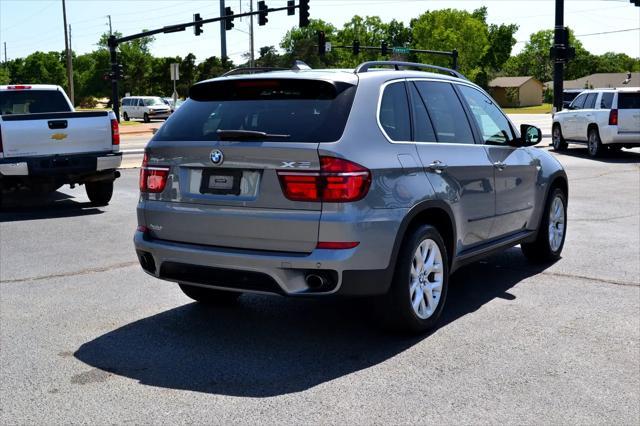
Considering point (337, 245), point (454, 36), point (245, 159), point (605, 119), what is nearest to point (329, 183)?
point (337, 245)

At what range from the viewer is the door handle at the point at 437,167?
Answer: 5440mm

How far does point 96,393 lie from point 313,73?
7.97 feet

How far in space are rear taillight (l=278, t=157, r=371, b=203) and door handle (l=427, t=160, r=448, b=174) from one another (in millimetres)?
840

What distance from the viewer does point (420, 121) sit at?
18.4ft

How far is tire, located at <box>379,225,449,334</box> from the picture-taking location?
199 inches

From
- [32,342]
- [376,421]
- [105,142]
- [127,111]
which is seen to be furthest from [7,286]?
[127,111]

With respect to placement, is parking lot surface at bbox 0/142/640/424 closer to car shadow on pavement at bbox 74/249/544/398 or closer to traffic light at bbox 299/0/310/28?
car shadow on pavement at bbox 74/249/544/398

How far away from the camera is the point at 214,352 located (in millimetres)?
5027

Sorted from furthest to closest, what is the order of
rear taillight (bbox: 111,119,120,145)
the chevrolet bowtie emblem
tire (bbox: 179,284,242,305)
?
rear taillight (bbox: 111,119,120,145) → the chevrolet bowtie emblem → tire (bbox: 179,284,242,305)

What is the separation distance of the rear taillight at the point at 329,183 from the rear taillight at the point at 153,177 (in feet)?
3.25

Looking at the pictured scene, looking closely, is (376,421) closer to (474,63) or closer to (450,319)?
(450,319)

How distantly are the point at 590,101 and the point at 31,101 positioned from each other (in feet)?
51.0

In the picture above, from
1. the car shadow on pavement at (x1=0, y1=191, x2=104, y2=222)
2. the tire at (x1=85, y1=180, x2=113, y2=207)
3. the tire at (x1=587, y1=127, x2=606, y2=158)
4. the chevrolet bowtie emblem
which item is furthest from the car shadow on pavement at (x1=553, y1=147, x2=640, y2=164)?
the chevrolet bowtie emblem

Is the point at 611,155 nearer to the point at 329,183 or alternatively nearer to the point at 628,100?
the point at 628,100
